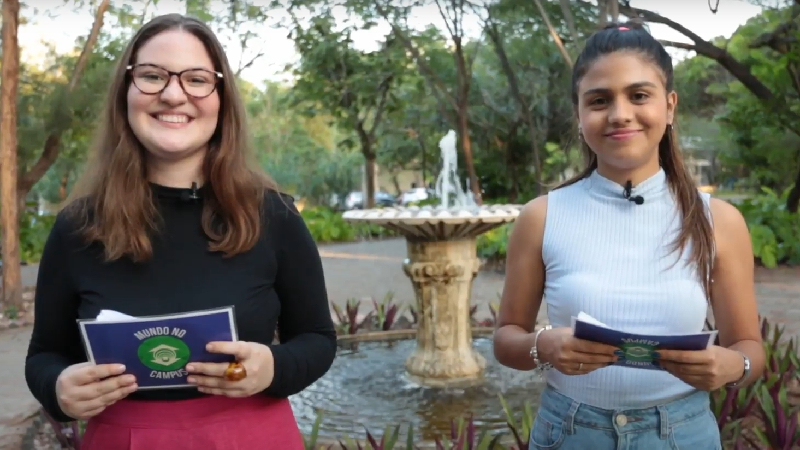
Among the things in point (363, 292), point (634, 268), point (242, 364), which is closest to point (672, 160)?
point (634, 268)

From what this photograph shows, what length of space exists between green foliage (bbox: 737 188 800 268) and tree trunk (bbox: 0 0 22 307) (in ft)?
35.1

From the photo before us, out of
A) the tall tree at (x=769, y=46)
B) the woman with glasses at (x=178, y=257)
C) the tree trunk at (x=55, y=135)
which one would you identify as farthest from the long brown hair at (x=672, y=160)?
the tall tree at (x=769, y=46)

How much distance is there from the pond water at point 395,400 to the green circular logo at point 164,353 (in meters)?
2.90


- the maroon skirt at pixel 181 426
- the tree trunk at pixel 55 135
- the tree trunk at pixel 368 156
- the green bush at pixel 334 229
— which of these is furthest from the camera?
the tree trunk at pixel 368 156

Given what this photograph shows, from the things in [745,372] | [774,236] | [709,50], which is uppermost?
[709,50]

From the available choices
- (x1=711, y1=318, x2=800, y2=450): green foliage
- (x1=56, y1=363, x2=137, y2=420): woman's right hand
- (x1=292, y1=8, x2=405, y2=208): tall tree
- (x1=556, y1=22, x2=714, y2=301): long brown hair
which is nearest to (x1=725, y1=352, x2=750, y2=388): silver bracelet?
(x1=556, y1=22, x2=714, y2=301): long brown hair

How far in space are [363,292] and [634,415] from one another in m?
9.32

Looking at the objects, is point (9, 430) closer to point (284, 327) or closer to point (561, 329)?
point (284, 327)

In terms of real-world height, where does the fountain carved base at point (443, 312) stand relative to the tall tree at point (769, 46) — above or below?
below

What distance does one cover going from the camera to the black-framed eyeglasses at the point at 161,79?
1684 mm

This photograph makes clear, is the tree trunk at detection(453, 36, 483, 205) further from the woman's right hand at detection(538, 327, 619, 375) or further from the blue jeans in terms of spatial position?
the woman's right hand at detection(538, 327, 619, 375)

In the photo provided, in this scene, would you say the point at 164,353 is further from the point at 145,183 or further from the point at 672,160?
the point at 672,160

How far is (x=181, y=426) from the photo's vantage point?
5.41ft

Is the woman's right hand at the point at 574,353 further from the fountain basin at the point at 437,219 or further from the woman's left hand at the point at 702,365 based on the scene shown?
the fountain basin at the point at 437,219
